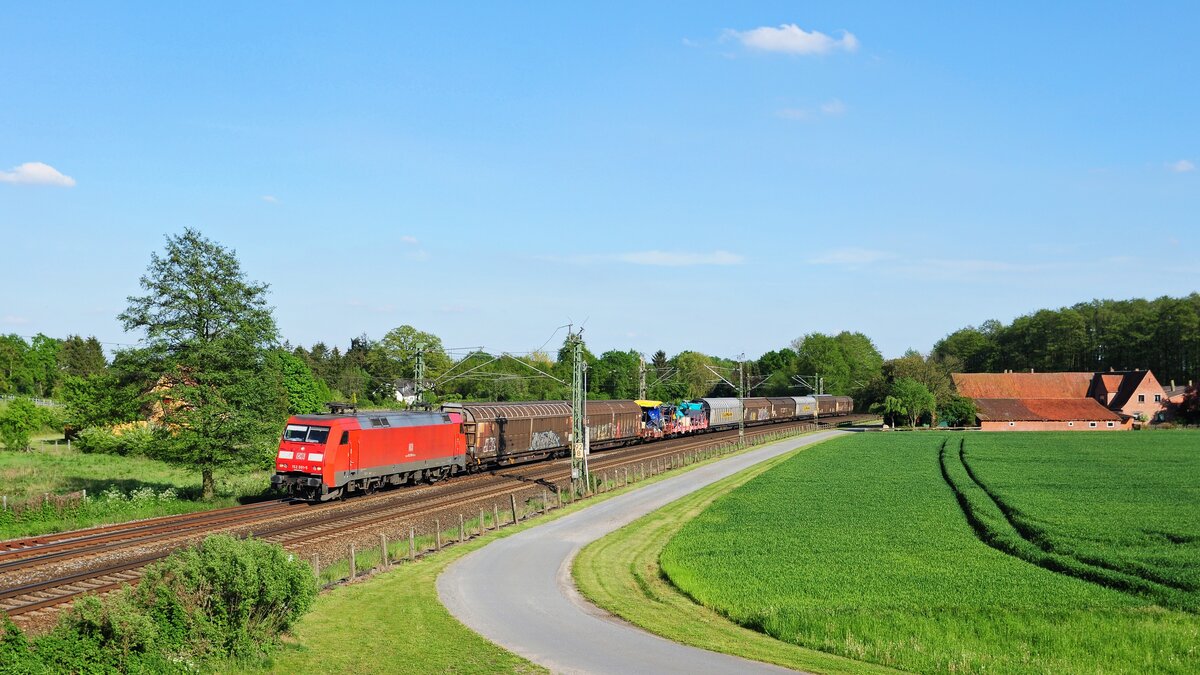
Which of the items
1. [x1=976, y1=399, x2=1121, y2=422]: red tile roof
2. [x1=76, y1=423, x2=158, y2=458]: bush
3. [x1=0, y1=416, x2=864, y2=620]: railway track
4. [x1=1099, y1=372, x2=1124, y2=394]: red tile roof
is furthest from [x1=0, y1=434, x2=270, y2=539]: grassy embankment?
[x1=1099, y1=372, x2=1124, y2=394]: red tile roof

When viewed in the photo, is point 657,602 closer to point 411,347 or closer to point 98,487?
point 98,487

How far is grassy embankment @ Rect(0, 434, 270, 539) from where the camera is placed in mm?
32559

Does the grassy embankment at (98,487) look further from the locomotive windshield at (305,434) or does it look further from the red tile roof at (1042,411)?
the red tile roof at (1042,411)

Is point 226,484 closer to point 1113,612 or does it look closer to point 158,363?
point 158,363

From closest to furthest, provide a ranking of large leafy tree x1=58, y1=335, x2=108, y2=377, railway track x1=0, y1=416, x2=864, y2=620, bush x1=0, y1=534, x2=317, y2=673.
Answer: bush x1=0, y1=534, x2=317, y2=673, railway track x1=0, y1=416, x2=864, y2=620, large leafy tree x1=58, y1=335, x2=108, y2=377

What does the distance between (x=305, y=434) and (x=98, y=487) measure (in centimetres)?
1435

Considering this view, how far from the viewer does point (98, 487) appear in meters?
43.6

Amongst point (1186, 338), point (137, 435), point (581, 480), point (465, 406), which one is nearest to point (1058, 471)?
point (581, 480)

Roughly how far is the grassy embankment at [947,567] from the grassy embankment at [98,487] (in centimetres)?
2160

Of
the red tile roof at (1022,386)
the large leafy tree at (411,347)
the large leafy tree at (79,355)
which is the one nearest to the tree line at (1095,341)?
the red tile roof at (1022,386)

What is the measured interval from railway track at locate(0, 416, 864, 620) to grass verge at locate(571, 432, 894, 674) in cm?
920

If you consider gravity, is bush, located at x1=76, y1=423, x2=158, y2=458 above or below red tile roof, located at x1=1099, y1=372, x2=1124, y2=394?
below

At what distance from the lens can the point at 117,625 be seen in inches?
554

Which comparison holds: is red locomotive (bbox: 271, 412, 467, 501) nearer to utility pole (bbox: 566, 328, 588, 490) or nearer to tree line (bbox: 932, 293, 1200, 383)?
utility pole (bbox: 566, 328, 588, 490)
